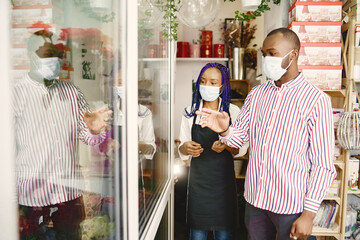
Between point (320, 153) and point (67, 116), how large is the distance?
1066 mm

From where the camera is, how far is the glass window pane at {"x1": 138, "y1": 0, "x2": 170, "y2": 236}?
1414mm

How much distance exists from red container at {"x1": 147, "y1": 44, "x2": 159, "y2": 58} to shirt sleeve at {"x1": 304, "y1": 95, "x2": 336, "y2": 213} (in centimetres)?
93

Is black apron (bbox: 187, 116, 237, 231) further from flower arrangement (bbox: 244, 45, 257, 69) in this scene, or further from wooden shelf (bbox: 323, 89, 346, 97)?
flower arrangement (bbox: 244, 45, 257, 69)

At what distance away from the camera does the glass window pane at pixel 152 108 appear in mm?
1414

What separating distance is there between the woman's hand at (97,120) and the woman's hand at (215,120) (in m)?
0.62

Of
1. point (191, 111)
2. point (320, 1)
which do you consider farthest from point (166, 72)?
point (320, 1)

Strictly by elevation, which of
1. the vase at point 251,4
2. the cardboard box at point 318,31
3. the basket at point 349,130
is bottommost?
the basket at point 349,130

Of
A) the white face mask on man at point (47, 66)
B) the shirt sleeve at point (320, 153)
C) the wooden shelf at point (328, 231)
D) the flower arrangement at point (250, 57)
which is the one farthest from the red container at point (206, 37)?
the white face mask on man at point (47, 66)

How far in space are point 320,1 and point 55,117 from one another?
6.50ft

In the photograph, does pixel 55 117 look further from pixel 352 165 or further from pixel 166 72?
pixel 352 165

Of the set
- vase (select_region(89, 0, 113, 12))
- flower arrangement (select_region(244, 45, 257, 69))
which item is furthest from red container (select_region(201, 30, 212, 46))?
vase (select_region(89, 0, 113, 12))

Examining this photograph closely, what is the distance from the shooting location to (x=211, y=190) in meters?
1.92

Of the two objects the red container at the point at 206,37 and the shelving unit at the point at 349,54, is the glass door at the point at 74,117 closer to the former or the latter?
the shelving unit at the point at 349,54

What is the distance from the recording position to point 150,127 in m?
1.71
